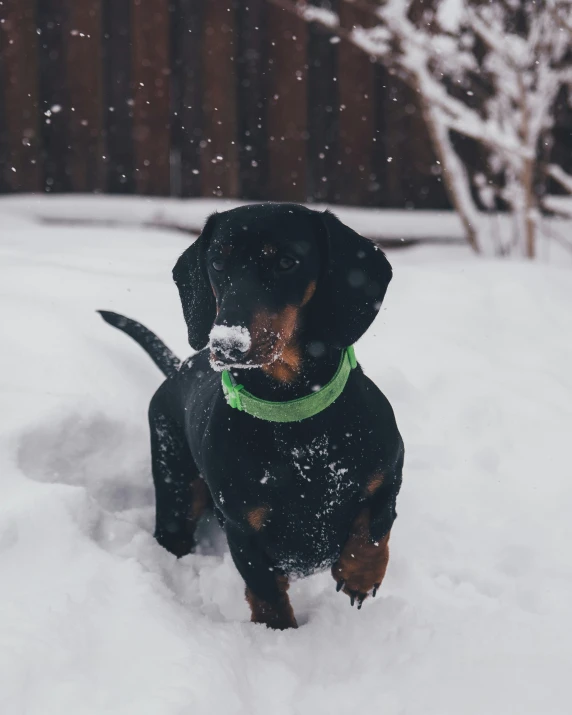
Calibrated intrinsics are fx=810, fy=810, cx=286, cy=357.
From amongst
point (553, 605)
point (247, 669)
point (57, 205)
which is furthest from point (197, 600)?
point (57, 205)

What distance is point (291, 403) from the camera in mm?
1938

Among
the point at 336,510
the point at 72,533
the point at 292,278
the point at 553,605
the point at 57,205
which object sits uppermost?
the point at 292,278

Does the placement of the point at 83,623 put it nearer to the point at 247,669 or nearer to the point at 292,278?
the point at 247,669

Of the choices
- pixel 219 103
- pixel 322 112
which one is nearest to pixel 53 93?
pixel 219 103

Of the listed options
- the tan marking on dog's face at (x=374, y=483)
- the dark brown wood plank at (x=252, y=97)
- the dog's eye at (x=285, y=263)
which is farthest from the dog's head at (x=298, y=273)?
the dark brown wood plank at (x=252, y=97)

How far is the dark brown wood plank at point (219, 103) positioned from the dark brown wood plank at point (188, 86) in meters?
0.04

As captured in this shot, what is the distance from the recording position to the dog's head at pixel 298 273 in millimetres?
1883

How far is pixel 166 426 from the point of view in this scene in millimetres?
2545

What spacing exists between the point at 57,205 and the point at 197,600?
12.0ft

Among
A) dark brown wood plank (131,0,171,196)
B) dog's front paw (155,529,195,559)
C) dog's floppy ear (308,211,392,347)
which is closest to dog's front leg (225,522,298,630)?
dog's front paw (155,529,195,559)

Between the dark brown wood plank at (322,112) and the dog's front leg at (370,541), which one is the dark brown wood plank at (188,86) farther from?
the dog's front leg at (370,541)

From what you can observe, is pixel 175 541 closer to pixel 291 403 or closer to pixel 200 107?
pixel 291 403

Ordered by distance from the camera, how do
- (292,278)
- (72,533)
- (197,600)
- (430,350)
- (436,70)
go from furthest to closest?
(436,70) < (430,350) < (197,600) < (72,533) < (292,278)

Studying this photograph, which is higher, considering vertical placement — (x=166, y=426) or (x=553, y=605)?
(x=166, y=426)
